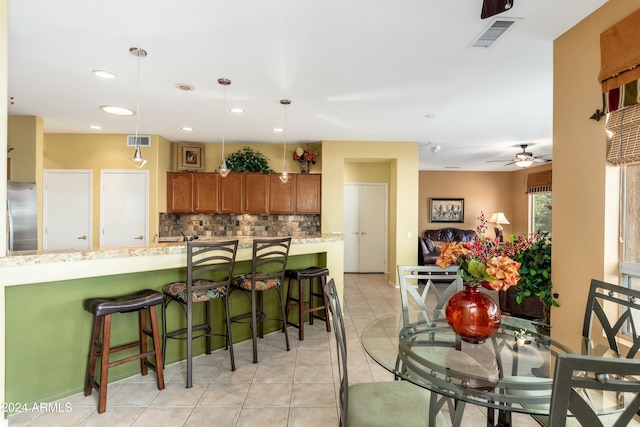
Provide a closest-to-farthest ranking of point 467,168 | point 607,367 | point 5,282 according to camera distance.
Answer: point 607,367, point 5,282, point 467,168

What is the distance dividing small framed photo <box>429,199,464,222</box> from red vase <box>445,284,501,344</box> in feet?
27.0

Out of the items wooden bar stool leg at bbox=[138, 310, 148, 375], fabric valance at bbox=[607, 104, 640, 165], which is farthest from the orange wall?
wooden bar stool leg at bbox=[138, 310, 148, 375]

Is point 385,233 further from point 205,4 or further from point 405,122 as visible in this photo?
point 205,4

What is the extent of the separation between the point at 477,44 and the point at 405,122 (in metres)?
2.19

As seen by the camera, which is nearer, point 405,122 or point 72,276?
point 72,276

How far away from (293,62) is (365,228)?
4.98 meters

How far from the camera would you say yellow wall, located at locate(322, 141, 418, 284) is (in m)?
5.93

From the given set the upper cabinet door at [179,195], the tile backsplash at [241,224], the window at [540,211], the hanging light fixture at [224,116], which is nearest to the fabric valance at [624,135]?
the hanging light fixture at [224,116]

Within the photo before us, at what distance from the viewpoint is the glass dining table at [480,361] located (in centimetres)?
121

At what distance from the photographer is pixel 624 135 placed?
1909mm

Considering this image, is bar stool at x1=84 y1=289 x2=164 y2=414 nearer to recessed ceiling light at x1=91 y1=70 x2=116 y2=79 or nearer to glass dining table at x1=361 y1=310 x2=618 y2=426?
glass dining table at x1=361 y1=310 x2=618 y2=426

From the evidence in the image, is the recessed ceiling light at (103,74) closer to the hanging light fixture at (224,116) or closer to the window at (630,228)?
the hanging light fixture at (224,116)

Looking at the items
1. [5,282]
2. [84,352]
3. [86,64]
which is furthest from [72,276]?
[86,64]

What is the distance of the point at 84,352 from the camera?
97.0 inches
